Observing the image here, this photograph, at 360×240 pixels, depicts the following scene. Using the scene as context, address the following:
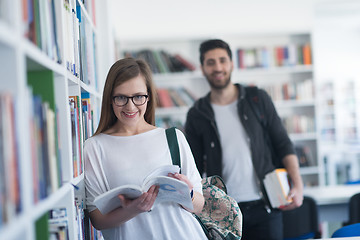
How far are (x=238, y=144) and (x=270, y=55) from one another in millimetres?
3354

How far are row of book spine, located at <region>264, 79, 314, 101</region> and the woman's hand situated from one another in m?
4.27

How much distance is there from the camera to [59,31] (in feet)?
4.31

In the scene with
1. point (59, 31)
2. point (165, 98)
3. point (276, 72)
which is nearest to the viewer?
point (59, 31)

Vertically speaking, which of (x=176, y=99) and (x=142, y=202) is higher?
(x=176, y=99)

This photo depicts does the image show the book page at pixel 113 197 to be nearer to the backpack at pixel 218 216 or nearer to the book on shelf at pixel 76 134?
the book on shelf at pixel 76 134

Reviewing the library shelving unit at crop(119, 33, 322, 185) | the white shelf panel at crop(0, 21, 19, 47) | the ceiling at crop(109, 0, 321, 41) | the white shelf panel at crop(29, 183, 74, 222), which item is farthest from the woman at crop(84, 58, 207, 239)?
the ceiling at crop(109, 0, 321, 41)

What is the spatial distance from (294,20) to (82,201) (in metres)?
5.20

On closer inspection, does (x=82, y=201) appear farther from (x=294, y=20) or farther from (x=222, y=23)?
(x=294, y=20)

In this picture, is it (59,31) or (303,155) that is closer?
(59,31)

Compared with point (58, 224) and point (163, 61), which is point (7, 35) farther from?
point (163, 61)

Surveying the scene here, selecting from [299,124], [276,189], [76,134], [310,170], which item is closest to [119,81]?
[76,134]

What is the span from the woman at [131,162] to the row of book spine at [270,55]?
398 cm

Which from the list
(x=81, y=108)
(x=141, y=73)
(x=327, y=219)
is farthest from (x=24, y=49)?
(x=327, y=219)

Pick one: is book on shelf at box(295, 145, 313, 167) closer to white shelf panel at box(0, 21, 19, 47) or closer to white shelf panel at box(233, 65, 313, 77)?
white shelf panel at box(233, 65, 313, 77)
